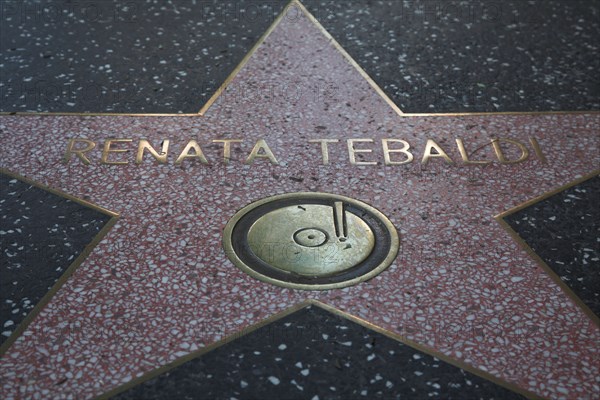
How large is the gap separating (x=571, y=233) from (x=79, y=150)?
1.62 metres

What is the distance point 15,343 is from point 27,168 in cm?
85

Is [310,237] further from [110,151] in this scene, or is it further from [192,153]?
[110,151]

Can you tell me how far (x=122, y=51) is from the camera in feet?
11.3

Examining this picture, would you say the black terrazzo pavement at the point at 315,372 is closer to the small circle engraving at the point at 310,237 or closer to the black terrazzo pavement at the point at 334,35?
the small circle engraving at the point at 310,237

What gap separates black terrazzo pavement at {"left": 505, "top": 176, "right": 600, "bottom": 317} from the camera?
2240 mm

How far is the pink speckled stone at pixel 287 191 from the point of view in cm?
197

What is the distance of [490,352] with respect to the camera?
6.48 ft

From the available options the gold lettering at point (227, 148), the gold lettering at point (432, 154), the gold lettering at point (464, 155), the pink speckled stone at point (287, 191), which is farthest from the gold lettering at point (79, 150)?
the gold lettering at point (464, 155)

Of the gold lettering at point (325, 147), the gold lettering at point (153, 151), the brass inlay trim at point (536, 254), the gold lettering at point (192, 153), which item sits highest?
the brass inlay trim at point (536, 254)

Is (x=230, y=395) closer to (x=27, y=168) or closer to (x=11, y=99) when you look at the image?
(x=27, y=168)

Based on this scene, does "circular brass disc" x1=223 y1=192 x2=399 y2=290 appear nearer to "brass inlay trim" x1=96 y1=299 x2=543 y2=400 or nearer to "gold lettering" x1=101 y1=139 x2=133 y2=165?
"brass inlay trim" x1=96 y1=299 x2=543 y2=400

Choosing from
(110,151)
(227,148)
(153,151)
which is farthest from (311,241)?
(110,151)

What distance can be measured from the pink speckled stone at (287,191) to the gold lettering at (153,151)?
0.10 feet

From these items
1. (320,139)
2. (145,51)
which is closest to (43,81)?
(145,51)
